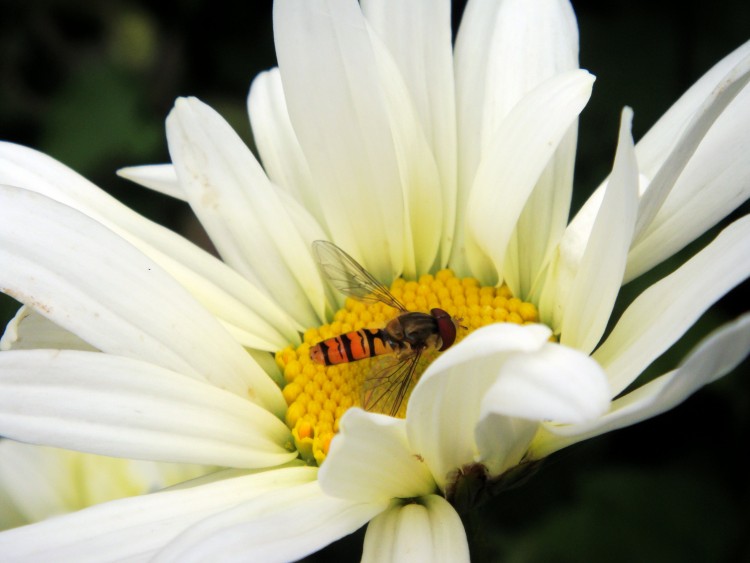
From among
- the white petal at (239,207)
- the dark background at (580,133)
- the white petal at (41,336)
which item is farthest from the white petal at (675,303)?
the white petal at (41,336)

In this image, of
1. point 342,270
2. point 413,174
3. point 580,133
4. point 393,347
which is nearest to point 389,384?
point 393,347

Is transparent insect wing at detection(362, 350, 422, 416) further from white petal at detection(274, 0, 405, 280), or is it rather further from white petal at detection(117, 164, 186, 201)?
white petal at detection(117, 164, 186, 201)

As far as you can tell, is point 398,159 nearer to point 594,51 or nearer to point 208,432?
point 208,432

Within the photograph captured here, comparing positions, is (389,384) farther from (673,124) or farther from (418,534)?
(673,124)

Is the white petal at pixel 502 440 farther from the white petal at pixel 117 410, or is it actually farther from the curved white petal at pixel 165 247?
the curved white petal at pixel 165 247

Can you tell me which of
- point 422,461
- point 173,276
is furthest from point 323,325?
point 422,461

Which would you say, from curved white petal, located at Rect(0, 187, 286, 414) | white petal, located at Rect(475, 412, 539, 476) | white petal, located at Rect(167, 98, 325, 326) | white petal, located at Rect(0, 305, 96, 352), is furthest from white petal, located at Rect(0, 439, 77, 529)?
white petal, located at Rect(475, 412, 539, 476)
